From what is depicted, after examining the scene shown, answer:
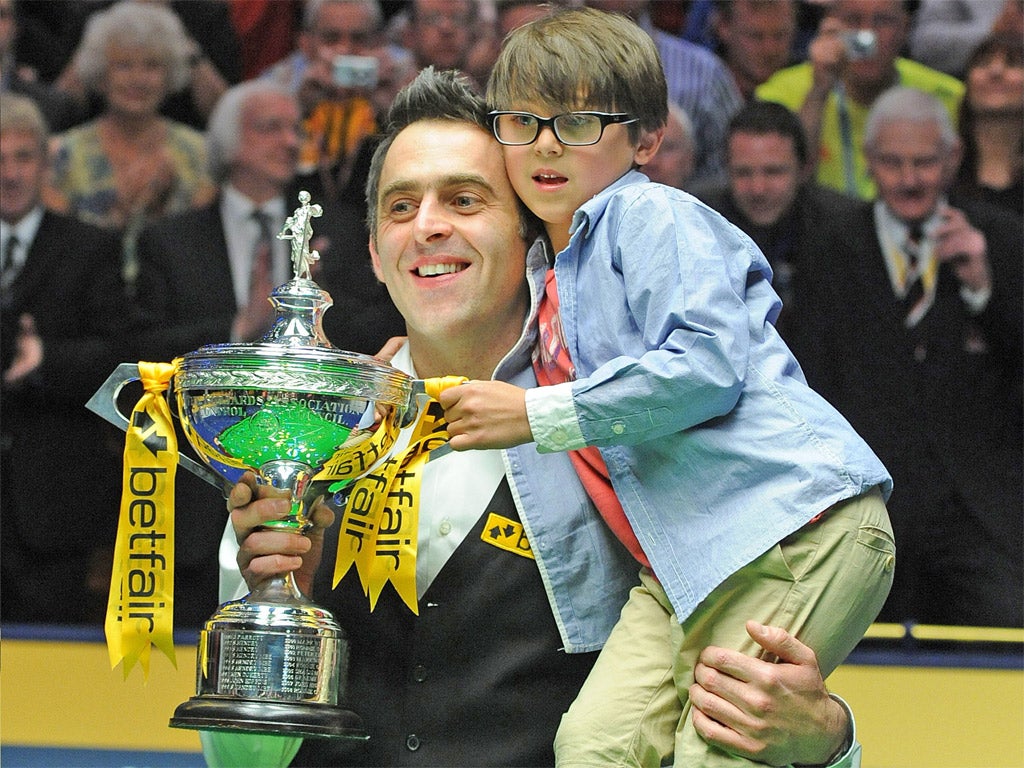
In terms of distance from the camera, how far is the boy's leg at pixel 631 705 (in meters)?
2.11

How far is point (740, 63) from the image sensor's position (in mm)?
4477

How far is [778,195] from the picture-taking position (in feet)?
14.1

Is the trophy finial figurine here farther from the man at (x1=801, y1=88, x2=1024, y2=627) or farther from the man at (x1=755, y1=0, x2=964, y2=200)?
the man at (x1=755, y1=0, x2=964, y2=200)

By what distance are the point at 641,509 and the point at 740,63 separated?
8.65 feet

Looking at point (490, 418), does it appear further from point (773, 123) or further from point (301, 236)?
point (773, 123)

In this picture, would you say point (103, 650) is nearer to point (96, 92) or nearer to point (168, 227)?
point (168, 227)

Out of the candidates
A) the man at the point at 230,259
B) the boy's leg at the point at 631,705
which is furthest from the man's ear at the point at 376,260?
the man at the point at 230,259

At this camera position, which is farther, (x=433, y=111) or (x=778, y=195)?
(x=778, y=195)

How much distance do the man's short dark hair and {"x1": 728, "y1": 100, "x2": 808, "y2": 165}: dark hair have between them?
1.88m

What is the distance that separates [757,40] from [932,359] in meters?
1.07

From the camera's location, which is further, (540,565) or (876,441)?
(876,441)

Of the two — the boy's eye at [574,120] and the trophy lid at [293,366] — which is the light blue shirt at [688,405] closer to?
the boy's eye at [574,120]

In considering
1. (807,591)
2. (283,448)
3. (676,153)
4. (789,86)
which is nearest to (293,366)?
(283,448)

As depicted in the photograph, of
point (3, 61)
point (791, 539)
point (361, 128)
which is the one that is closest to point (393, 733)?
point (791, 539)
